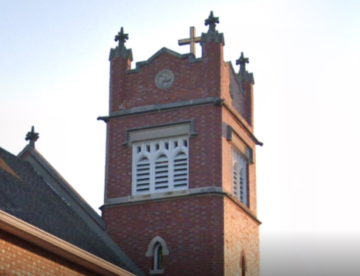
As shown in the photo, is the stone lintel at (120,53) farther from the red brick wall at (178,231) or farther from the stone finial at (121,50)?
the red brick wall at (178,231)

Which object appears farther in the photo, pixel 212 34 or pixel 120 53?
pixel 120 53

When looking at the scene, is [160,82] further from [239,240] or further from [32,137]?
[239,240]

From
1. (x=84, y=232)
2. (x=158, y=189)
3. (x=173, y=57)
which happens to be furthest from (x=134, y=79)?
(x=84, y=232)

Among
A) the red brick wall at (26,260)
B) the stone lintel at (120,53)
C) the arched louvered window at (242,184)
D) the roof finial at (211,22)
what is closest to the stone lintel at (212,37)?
the roof finial at (211,22)

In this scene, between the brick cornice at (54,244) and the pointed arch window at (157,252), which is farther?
the pointed arch window at (157,252)

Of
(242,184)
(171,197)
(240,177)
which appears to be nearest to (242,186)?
(242,184)

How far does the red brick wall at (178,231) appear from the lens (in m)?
28.7

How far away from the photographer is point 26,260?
22391mm

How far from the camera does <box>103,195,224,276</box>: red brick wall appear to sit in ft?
94.2

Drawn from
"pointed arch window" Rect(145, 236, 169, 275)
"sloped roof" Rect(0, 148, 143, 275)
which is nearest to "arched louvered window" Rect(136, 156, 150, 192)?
"sloped roof" Rect(0, 148, 143, 275)

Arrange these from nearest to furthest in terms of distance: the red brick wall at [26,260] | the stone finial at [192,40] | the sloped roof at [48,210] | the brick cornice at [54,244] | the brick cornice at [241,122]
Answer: the brick cornice at [54,244] → the red brick wall at [26,260] → the sloped roof at [48,210] → the brick cornice at [241,122] → the stone finial at [192,40]

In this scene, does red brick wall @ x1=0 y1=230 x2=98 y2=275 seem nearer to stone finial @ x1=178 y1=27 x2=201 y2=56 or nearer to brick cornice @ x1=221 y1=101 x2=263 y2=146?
brick cornice @ x1=221 y1=101 x2=263 y2=146

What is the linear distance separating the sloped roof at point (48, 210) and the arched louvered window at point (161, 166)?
190 cm

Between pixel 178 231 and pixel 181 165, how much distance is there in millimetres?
2164
